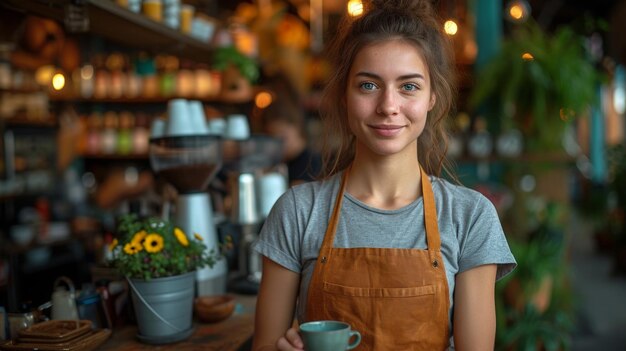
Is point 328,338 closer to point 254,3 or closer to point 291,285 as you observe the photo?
point 291,285

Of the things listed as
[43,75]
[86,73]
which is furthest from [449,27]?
[43,75]

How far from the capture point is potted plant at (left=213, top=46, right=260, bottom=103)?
4016mm

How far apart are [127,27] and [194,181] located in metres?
0.95

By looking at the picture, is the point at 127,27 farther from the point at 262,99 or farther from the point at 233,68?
the point at 262,99

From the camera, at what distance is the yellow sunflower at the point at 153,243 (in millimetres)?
1878

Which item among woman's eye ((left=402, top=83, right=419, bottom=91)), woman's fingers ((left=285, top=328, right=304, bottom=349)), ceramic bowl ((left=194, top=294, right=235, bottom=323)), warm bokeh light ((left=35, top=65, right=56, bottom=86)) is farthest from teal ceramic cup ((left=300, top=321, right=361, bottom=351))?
warm bokeh light ((left=35, top=65, right=56, bottom=86))

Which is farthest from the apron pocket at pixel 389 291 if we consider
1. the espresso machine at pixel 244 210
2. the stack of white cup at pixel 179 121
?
the stack of white cup at pixel 179 121

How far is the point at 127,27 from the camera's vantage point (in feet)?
9.62

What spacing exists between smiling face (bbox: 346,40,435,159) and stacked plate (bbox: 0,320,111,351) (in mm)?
880

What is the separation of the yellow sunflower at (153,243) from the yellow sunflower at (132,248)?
0.02 m

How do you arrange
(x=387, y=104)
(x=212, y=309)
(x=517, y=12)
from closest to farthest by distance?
1. (x=387, y=104)
2. (x=212, y=309)
3. (x=517, y=12)

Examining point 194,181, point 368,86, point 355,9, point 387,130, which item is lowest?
point 194,181

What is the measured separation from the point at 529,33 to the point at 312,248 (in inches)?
165

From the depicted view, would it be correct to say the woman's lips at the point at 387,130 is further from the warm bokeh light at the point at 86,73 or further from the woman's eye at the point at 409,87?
the warm bokeh light at the point at 86,73
